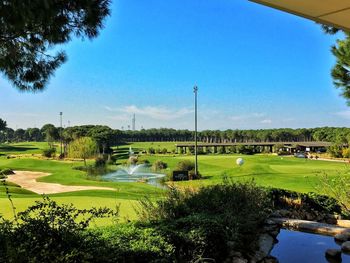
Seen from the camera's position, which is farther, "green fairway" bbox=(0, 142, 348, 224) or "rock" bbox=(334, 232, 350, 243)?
"green fairway" bbox=(0, 142, 348, 224)

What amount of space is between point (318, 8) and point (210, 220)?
2.83 m

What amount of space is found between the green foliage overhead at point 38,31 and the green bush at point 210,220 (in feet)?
7.70

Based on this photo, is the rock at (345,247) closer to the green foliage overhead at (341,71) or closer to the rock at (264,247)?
the rock at (264,247)

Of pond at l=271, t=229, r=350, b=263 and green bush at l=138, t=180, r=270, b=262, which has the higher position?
green bush at l=138, t=180, r=270, b=262

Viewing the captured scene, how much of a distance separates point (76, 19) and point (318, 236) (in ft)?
17.4

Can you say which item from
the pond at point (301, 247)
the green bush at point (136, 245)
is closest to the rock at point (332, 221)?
the pond at point (301, 247)

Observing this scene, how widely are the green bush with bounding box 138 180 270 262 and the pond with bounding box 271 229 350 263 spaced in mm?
443

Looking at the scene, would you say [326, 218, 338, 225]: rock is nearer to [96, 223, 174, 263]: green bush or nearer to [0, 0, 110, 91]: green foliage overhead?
[96, 223, 174, 263]: green bush

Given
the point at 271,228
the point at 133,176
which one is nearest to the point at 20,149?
the point at 133,176

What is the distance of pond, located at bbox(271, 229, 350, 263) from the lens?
5.12 metres

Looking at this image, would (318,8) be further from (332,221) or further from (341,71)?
(332,221)

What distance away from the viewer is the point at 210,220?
4.50m

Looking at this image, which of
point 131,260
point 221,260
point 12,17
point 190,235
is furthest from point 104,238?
point 12,17

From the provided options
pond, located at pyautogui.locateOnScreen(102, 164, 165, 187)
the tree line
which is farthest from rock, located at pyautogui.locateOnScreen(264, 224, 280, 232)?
the tree line
